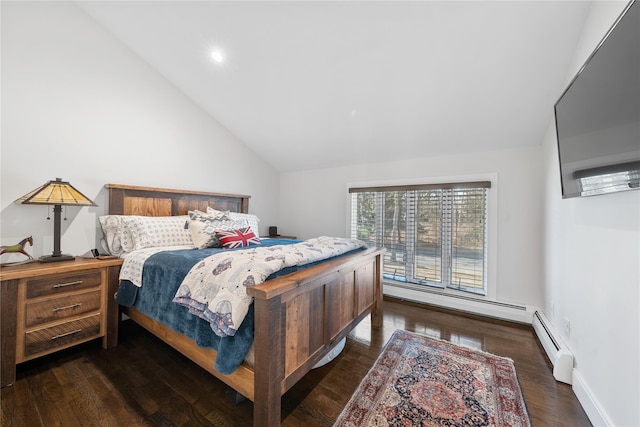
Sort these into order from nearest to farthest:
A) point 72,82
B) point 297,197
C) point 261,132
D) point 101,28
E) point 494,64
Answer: point 494,64 → point 72,82 → point 101,28 → point 261,132 → point 297,197

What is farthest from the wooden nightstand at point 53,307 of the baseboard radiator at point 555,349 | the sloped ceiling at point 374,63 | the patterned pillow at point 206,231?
the baseboard radiator at point 555,349

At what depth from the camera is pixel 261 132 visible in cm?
351

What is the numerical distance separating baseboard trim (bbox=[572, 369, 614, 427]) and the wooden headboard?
371cm

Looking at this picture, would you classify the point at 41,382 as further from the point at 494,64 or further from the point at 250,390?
the point at 494,64

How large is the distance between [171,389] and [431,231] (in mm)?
2959

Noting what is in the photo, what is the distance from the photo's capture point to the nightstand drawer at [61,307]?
174 cm

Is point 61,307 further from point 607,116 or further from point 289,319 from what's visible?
point 607,116

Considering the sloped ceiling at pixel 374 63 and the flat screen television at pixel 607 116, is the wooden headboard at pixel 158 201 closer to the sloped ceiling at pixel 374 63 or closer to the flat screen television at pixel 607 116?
the sloped ceiling at pixel 374 63

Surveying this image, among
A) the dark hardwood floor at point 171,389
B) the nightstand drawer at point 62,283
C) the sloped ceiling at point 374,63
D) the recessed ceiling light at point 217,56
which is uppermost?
the recessed ceiling light at point 217,56

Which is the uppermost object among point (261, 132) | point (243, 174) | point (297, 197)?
point (261, 132)

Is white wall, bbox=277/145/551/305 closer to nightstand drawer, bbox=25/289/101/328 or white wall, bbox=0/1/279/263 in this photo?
white wall, bbox=0/1/279/263

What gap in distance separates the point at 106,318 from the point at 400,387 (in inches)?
92.1

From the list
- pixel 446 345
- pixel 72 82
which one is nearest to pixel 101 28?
pixel 72 82

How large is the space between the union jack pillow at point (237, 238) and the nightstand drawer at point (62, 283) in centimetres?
98
